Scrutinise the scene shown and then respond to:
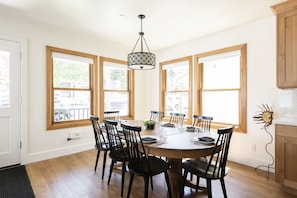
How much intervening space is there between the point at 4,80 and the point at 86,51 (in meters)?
1.71

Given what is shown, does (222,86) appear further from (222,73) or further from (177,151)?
(177,151)

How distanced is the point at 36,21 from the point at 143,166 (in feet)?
10.7

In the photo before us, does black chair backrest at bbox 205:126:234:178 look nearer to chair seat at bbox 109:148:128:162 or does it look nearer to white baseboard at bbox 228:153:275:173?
chair seat at bbox 109:148:128:162

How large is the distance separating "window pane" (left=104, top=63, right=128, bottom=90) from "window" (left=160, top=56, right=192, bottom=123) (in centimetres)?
110

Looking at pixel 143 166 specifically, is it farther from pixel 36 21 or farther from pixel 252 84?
pixel 36 21

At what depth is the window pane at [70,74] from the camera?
376 centimetres

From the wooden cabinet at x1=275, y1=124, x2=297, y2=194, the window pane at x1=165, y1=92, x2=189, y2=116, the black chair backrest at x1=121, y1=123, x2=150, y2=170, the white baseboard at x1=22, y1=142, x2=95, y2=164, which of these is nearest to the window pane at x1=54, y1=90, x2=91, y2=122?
the white baseboard at x1=22, y1=142, x2=95, y2=164

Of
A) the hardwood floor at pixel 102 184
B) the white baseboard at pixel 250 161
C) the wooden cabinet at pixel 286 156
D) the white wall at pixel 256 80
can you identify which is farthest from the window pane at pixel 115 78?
the wooden cabinet at pixel 286 156

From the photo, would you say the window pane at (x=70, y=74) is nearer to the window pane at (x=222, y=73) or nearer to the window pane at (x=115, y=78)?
the window pane at (x=115, y=78)

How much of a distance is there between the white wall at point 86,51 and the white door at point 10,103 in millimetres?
131

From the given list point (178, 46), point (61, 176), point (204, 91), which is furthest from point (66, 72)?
point (204, 91)

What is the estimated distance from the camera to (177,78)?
476cm

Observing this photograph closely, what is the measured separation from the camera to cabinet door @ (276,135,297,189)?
2.28 meters

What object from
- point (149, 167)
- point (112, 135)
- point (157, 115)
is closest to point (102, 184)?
point (112, 135)
